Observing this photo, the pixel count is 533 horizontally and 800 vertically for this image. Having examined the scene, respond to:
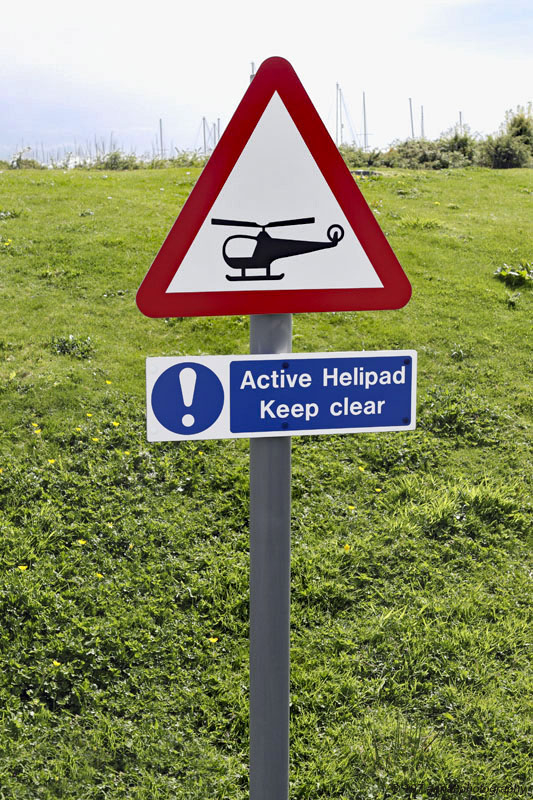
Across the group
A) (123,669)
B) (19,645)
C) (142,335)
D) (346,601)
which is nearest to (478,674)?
(346,601)

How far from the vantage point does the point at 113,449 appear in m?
4.79

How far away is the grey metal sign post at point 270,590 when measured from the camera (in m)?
1.74

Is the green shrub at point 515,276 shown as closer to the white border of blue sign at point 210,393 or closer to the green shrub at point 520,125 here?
the white border of blue sign at point 210,393

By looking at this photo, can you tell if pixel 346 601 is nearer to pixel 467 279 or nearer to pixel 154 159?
pixel 467 279

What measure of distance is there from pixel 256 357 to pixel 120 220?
A: 7.62 metres

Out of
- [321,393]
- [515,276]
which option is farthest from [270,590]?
[515,276]

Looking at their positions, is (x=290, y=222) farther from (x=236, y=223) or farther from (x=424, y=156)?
(x=424, y=156)

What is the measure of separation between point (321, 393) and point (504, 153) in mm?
16918

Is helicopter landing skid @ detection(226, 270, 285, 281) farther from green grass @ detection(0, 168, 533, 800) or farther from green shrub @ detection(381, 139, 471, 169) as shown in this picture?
green shrub @ detection(381, 139, 471, 169)

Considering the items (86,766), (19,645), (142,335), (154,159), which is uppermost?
(154,159)

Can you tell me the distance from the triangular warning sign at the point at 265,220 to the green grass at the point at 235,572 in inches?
78.9

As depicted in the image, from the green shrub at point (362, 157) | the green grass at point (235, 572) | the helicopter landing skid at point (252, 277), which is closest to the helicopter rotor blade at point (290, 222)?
the helicopter landing skid at point (252, 277)

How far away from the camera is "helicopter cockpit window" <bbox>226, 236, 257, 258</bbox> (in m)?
1.70

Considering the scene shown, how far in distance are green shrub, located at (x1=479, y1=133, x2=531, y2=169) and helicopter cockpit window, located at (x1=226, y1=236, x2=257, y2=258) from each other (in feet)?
55.2
